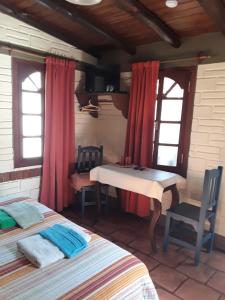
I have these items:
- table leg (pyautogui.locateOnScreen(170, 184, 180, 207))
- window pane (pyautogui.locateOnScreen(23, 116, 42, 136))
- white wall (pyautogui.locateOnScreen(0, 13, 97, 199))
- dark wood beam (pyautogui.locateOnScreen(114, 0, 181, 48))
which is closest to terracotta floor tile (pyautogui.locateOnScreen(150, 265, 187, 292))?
table leg (pyautogui.locateOnScreen(170, 184, 180, 207))

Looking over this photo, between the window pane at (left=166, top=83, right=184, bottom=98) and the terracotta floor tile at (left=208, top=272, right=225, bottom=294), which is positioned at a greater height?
the window pane at (left=166, top=83, right=184, bottom=98)

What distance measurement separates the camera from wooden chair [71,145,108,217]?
3.29 meters

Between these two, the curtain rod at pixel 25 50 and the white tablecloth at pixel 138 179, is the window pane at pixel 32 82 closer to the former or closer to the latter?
the curtain rod at pixel 25 50

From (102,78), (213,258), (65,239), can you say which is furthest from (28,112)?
(213,258)

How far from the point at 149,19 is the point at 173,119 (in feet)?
3.90

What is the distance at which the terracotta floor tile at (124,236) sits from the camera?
2.85 meters

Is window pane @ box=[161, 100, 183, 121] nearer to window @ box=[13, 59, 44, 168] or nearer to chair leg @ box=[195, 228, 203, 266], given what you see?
chair leg @ box=[195, 228, 203, 266]

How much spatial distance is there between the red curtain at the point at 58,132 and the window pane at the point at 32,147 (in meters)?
0.13

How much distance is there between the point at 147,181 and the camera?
8.21ft

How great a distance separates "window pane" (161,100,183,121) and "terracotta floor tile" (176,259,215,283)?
1645 mm

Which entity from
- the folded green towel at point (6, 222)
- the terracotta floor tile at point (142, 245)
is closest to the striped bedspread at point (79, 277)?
the folded green towel at point (6, 222)

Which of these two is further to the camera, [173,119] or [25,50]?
[173,119]

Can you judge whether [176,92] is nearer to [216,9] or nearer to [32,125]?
[216,9]

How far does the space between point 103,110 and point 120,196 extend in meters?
1.36
